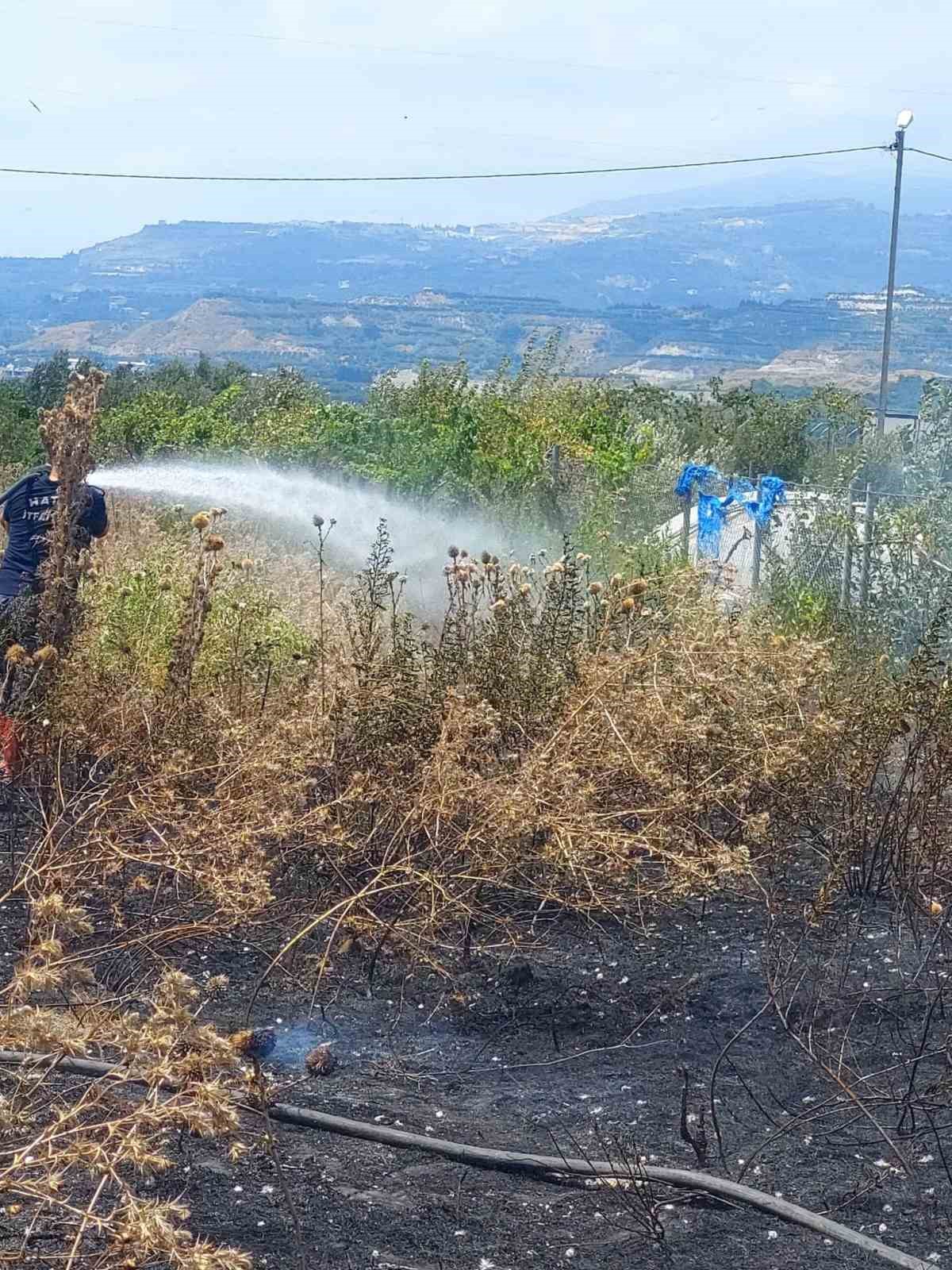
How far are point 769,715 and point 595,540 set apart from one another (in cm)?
530

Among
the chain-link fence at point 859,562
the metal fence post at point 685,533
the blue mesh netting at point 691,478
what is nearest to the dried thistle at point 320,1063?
the chain-link fence at point 859,562

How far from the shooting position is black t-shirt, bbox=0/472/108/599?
273 inches

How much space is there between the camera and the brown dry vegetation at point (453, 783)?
479 centimetres

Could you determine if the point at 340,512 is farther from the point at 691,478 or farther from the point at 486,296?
the point at 486,296

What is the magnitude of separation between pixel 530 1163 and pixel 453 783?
1.61 meters

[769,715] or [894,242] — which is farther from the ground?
[894,242]

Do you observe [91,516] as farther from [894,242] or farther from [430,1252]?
[894,242]

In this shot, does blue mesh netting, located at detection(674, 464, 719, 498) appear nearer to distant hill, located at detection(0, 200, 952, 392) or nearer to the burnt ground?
distant hill, located at detection(0, 200, 952, 392)

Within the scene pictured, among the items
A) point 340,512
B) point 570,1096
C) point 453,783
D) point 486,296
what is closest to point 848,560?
point 453,783

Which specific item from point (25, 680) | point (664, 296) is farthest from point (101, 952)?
point (664, 296)

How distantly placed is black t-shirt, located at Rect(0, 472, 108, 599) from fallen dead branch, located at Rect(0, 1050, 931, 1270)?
11.3ft

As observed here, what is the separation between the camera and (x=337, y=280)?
381 feet

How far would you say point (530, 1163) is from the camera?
3646 mm

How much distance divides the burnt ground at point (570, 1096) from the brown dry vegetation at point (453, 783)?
146mm
